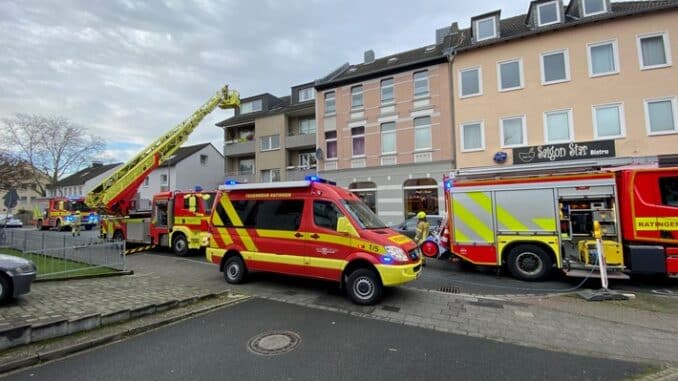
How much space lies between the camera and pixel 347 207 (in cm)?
676

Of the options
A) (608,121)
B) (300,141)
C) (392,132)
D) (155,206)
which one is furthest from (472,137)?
(155,206)

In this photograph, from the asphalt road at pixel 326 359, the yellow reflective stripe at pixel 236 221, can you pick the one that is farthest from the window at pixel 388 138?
the asphalt road at pixel 326 359

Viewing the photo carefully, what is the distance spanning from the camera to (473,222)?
28.9 feet

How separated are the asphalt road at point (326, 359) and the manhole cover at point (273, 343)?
0.09 metres

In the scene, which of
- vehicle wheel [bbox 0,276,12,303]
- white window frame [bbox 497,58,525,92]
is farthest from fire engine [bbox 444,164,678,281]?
white window frame [bbox 497,58,525,92]

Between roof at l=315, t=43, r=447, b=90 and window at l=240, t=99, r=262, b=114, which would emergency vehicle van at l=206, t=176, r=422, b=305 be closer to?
roof at l=315, t=43, r=447, b=90

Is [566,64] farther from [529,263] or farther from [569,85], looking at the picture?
[529,263]

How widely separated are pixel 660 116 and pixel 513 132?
5.92 metres

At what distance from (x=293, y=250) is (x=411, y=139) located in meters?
14.5

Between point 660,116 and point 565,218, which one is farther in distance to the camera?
point 660,116

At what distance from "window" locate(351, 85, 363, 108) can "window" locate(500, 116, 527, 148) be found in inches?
346

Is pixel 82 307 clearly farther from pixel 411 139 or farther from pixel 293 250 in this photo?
pixel 411 139

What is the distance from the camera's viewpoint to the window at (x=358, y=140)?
70.9ft

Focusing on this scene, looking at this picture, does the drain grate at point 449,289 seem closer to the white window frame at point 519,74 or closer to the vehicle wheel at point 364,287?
the vehicle wheel at point 364,287
